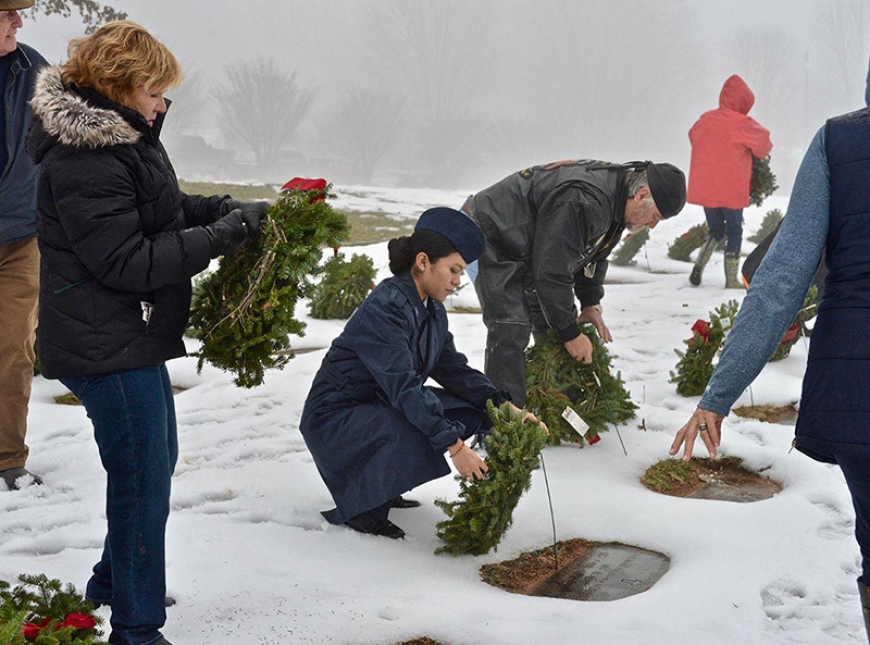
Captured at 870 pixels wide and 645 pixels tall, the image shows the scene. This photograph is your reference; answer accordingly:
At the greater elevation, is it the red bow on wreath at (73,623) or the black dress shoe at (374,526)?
the red bow on wreath at (73,623)

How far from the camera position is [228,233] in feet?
8.72

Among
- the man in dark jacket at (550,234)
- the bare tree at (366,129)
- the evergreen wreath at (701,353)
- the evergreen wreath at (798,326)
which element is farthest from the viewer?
the bare tree at (366,129)

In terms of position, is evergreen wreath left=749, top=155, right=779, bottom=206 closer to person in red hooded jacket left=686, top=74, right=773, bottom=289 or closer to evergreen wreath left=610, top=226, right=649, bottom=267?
person in red hooded jacket left=686, top=74, right=773, bottom=289

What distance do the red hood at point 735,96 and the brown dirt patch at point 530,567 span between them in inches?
304

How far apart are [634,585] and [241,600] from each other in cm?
142

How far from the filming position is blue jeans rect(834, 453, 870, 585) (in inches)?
74.0

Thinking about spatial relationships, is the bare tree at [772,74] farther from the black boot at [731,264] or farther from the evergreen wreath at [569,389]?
the evergreen wreath at [569,389]

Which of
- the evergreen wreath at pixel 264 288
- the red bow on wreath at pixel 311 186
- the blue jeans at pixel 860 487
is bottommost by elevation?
the blue jeans at pixel 860 487

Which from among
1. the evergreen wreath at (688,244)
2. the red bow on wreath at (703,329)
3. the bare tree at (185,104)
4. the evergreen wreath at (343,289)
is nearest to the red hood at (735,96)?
the evergreen wreath at (688,244)

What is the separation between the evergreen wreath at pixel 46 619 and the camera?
181 cm

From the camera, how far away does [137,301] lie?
2.52 metres

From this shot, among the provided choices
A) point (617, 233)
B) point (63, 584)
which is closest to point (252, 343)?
point (63, 584)

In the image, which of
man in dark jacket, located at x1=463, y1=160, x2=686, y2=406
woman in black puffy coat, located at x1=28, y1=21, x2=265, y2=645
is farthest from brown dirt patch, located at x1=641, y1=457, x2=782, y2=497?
woman in black puffy coat, located at x1=28, y1=21, x2=265, y2=645

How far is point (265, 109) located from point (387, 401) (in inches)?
1960
